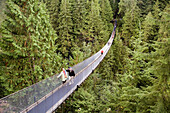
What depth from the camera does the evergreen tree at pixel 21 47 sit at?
9.07m

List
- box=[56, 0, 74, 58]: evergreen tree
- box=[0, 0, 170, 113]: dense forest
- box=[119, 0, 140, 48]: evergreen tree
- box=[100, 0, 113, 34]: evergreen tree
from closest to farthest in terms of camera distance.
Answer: box=[0, 0, 170, 113]: dense forest → box=[56, 0, 74, 58]: evergreen tree → box=[119, 0, 140, 48]: evergreen tree → box=[100, 0, 113, 34]: evergreen tree

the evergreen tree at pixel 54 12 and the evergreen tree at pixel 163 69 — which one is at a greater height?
the evergreen tree at pixel 54 12

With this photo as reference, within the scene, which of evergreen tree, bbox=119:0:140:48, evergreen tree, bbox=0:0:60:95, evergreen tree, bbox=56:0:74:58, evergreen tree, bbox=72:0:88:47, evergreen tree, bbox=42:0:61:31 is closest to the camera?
evergreen tree, bbox=0:0:60:95

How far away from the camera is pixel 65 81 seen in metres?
8.70

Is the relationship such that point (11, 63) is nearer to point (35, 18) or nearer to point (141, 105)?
point (35, 18)

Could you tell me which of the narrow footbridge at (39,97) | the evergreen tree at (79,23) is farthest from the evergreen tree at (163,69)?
the evergreen tree at (79,23)

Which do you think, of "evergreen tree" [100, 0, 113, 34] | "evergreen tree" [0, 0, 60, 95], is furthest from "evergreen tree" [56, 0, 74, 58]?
"evergreen tree" [100, 0, 113, 34]

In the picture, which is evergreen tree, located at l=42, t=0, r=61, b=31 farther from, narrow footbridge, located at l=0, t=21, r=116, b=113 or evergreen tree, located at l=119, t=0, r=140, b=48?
narrow footbridge, located at l=0, t=21, r=116, b=113

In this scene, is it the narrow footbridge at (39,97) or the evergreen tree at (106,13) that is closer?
the narrow footbridge at (39,97)

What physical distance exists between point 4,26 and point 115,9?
45.9 meters

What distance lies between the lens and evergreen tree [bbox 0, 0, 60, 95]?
9.07 metres

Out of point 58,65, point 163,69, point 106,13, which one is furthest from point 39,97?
point 106,13

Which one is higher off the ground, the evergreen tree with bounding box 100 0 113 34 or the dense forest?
the evergreen tree with bounding box 100 0 113 34

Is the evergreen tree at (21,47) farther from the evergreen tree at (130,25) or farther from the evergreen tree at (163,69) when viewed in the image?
the evergreen tree at (130,25)
